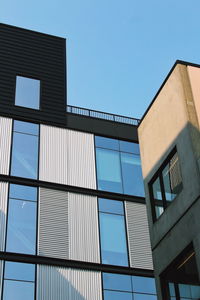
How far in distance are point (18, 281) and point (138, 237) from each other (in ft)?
26.6

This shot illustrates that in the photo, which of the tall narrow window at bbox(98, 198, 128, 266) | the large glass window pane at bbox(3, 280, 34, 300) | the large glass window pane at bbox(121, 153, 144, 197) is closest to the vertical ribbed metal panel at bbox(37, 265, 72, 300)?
the large glass window pane at bbox(3, 280, 34, 300)

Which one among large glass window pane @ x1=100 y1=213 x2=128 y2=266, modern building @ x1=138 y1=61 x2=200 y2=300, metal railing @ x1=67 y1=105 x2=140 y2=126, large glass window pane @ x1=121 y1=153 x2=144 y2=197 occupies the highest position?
metal railing @ x1=67 y1=105 x2=140 y2=126

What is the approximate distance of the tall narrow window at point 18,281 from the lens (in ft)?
89.6

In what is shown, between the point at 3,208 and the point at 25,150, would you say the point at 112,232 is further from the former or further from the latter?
the point at 25,150

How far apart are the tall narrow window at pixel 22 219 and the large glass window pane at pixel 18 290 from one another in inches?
72.9

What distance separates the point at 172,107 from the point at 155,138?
144 centimetres

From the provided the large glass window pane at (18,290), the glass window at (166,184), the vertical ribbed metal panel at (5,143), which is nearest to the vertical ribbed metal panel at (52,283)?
the large glass window pane at (18,290)

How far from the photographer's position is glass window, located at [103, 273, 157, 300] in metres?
29.5

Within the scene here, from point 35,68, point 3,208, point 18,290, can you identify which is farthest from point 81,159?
point 18,290

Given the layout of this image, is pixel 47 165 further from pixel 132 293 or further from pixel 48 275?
pixel 132 293

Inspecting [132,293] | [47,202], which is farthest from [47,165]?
[132,293]

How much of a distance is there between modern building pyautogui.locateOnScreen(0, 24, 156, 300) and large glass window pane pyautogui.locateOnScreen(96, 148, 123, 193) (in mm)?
70

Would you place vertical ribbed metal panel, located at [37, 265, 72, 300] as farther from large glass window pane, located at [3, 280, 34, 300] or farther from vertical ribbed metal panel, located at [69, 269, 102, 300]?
large glass window pane, located at [3, 280, 34, 300]

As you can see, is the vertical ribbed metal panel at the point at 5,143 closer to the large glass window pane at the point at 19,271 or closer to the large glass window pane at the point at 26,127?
the large glass window pane at the point at 26,127
